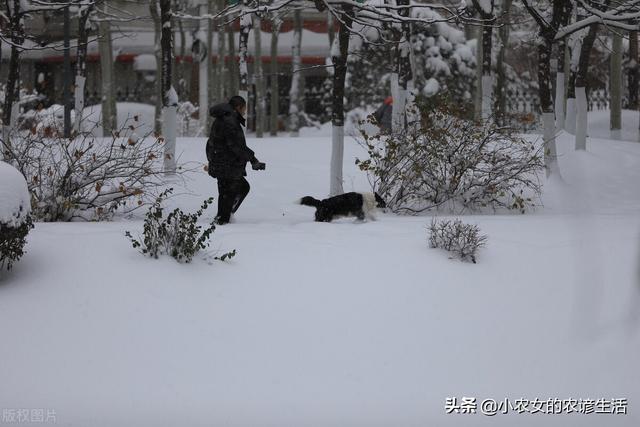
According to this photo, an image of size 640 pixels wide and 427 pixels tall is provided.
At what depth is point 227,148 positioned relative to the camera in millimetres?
10359

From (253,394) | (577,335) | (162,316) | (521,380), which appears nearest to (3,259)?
(162,316)

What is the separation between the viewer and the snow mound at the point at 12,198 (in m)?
7.51

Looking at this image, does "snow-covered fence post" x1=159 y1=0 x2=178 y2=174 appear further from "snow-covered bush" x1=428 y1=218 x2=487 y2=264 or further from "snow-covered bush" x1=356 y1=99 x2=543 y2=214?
"snow-covered bush" x1=428 y1=218 x2=487 y2=264

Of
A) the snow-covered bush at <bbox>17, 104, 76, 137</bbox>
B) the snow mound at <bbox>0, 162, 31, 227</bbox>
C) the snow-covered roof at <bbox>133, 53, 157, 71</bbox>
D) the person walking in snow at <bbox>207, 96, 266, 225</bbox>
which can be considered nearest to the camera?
the snow mound at <bbox>0, 162, 31, 227</bbox>

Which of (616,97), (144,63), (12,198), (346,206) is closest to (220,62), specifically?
(144,63)

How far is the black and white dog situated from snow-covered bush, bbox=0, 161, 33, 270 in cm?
376

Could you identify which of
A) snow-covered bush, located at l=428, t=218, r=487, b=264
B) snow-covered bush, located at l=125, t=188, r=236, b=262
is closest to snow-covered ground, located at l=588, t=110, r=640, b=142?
snow-covered bush, located at l=428, t=218, r=487, b=264

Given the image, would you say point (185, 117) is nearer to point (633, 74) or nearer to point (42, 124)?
point (633, 74)

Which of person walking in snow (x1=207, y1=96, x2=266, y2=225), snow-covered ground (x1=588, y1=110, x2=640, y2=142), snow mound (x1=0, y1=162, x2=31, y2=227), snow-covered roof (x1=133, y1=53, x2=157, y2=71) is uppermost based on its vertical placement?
snow-covered roof (x1=133, y1=53, x2=157, y2=71)

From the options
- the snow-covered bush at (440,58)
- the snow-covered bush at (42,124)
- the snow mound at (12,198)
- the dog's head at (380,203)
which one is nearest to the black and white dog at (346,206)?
the dog's head at (380,203)

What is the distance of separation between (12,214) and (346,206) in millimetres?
4339

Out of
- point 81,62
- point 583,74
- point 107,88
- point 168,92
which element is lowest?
point 168,92

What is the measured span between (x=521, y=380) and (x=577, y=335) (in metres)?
0.95

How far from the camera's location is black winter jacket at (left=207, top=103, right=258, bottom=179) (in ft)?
33.9
